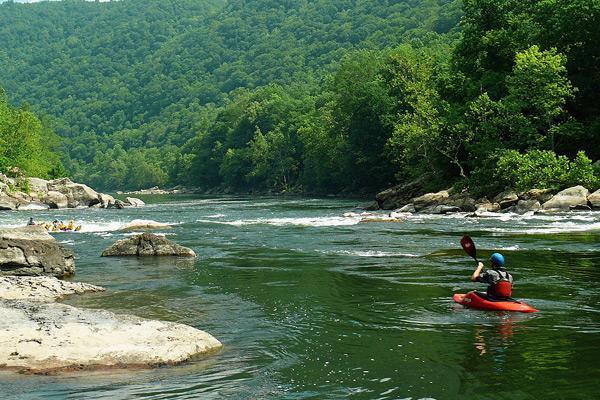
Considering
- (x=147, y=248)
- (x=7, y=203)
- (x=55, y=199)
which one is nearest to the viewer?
(x=147, y=248)

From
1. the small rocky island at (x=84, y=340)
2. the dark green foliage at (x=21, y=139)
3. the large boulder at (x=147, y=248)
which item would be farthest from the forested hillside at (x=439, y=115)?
the small rocky island at (x=84, y=340)

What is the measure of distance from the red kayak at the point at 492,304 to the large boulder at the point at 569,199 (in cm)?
2562

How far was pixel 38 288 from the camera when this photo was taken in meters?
14.1

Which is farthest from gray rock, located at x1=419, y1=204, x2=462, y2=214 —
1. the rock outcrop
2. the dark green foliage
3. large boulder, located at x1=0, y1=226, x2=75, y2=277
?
the dark green foliage

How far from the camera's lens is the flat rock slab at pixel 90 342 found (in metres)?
8.69

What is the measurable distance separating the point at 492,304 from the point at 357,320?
2.58 metres

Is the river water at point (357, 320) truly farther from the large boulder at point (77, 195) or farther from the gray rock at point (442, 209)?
the large boulder at point (77, 195)

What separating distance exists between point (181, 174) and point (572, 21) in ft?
359

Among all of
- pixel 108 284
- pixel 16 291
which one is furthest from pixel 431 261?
pixel 16 291

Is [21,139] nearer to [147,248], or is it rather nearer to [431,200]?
[431,200]

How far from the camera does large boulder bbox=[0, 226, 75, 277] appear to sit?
54.2ft

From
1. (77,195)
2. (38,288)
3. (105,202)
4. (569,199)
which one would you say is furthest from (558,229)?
(77,195)

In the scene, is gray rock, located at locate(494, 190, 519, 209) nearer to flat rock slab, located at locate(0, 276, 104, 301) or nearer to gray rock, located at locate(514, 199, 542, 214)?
gray rock, located at locate(514, 199, 542, 214)

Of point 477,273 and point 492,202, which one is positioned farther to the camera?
point 492,202
